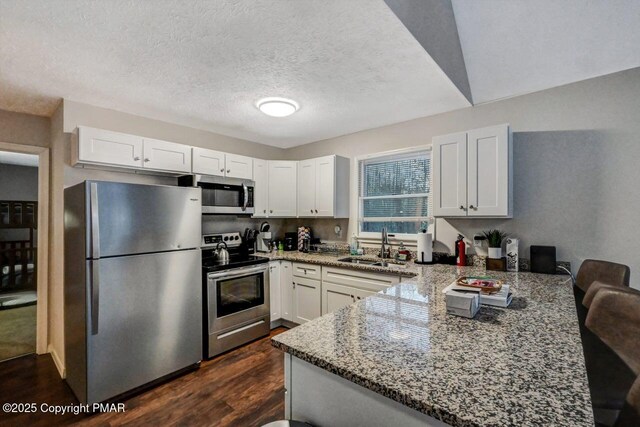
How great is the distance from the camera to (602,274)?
1.92 metres

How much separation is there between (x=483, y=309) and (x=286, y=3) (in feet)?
6.08

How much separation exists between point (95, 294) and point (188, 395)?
3.44 ft

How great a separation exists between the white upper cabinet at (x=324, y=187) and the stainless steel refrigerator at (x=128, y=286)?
1544 millimetres

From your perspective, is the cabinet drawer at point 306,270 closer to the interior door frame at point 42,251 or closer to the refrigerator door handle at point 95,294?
the refrigerator door handle at point 95,294

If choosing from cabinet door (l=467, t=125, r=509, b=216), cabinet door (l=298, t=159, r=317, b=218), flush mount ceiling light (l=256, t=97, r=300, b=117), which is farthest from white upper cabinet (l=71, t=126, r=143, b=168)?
cabinet door (l=467, t=125, r=509, b=216)

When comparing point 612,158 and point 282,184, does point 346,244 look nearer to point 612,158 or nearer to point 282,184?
point 282,184

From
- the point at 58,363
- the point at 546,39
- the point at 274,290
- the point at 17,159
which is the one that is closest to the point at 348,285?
the point at 274,290

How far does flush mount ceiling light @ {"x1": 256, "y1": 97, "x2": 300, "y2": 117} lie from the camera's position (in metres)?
2.57

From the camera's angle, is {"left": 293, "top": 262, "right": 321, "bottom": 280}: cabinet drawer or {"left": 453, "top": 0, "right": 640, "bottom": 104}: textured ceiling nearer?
{"left": 453, "top": 0, "right": 640, "bottom": 104}: textured ceiling

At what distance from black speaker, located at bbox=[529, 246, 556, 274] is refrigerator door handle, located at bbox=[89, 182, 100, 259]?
341cm

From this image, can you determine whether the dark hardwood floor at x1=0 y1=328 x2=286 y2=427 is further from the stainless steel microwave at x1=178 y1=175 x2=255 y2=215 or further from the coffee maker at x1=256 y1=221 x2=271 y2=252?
the stainless steel microwave at x1=178 y1=175 x2=255 y2=215

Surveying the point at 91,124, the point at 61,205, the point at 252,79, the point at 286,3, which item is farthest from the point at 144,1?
the point at 61,205

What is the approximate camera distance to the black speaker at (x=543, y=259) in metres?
2.33

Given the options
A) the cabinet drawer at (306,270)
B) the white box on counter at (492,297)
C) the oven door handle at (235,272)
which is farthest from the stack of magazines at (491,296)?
the oven door handle at (235,272)
